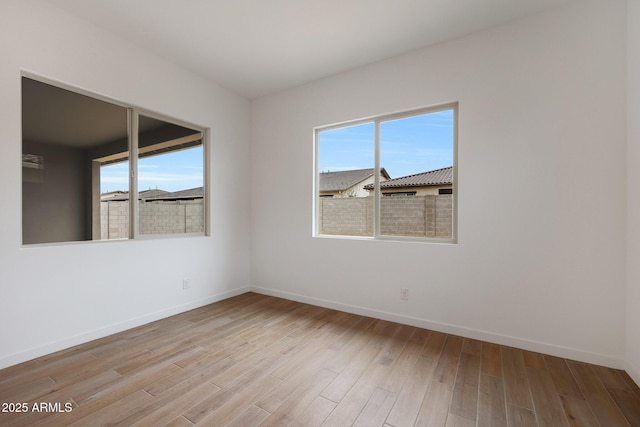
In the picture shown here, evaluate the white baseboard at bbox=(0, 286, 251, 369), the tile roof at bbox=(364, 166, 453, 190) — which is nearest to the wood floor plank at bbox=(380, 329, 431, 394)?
the tile roof at bbox=(364, 166, 453, 190)

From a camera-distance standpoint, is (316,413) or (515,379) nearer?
(316,413)

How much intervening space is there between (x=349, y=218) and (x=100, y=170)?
2.72 metres

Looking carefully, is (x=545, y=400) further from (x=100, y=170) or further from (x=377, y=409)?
(x=100, y=170)

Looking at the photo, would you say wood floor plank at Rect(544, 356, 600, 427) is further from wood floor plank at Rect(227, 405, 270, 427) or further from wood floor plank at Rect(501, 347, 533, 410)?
wood floor plank at Rect(227, 405, 270, 427)

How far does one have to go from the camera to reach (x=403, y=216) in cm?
314

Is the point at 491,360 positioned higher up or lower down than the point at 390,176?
lower down

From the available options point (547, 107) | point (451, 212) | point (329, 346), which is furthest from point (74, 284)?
point (547, 107)

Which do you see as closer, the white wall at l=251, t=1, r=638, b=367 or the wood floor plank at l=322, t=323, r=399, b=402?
the wood floor plank at l=322, t=323, r=399, b=402

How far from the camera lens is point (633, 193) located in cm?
201

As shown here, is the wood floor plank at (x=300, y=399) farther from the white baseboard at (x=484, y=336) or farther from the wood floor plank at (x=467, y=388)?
the white baseboard at (x=484, y=336)

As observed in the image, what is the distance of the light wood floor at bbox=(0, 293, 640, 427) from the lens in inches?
64.2

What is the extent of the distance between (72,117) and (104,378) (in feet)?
7.51

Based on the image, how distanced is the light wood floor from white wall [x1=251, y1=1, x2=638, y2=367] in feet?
0.98

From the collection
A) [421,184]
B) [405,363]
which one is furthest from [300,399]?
[421,184]
